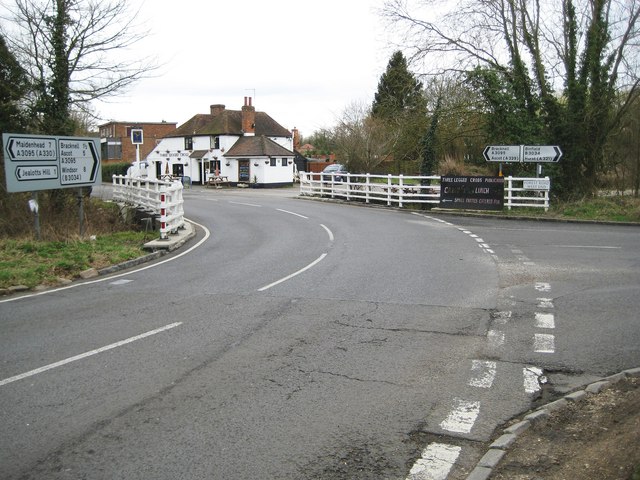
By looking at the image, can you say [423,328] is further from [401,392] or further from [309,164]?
[309,164]

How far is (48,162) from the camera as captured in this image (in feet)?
52.5

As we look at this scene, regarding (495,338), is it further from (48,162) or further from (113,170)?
(113,170)

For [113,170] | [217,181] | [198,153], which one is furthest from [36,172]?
[113,170]

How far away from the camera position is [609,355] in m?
6.98

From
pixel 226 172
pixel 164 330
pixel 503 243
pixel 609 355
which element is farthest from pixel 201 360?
pixel 226 172

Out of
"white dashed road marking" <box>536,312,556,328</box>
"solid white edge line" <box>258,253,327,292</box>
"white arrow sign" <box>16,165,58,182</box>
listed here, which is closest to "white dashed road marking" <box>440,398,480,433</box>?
"white dashed road marking" <box>536,312,556,328</box>

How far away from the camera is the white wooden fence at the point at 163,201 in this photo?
59.3 ft

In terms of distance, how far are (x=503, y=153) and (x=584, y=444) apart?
24073 mm

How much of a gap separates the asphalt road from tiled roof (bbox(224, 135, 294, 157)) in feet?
150

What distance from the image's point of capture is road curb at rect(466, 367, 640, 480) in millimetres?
4336

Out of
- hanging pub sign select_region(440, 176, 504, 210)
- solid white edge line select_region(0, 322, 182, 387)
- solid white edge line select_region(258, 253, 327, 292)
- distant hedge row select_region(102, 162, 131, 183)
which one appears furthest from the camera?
distant hedge row select_region(102, 162, 131, 183)

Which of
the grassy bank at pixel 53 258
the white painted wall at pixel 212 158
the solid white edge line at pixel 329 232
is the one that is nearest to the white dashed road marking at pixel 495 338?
the grassy bank at pixel 53 258

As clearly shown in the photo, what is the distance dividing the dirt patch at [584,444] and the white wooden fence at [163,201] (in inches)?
567

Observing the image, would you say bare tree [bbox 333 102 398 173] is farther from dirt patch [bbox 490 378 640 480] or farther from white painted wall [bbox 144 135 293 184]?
dirt patch [bbox 490 378 640 480]
